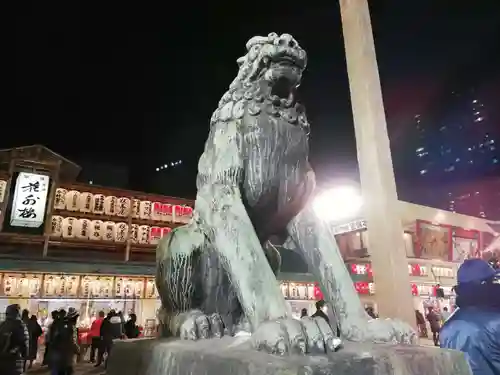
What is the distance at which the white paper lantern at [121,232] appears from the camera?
11.9 meters

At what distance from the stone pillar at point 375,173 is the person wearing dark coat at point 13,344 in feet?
13.9

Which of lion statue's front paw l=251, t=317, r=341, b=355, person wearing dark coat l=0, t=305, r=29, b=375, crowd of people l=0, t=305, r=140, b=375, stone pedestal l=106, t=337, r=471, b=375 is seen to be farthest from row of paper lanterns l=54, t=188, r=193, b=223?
lion statue's front paw l=251, t=317, r=341, b=355

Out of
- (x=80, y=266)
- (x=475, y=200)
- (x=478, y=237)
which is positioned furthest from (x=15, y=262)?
(x=475, y=200)

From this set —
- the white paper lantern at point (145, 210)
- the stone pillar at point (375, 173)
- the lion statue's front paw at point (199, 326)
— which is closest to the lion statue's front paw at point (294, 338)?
the lion statue's front paw at point (199, 326)

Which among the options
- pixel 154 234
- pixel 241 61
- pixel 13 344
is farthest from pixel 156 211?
pixel 241 61

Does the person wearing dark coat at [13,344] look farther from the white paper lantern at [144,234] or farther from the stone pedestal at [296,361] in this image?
the white paper lantern at [144,234]

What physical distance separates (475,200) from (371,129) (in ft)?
69.1

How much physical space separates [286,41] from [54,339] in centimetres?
552

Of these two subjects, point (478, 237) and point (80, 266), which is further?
point (478, 237)

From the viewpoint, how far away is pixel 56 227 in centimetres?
1107

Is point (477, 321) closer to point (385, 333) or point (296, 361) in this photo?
point (385, 333)

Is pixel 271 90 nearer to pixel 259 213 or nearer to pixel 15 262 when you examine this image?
pixel 259 213

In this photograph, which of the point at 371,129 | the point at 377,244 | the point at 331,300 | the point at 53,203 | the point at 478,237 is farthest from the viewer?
the point at 478,237

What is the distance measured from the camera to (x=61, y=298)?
10.2 meters
